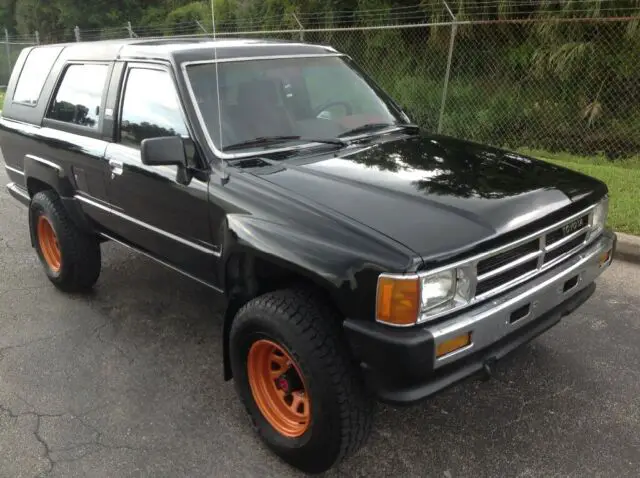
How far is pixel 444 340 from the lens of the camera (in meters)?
2.31

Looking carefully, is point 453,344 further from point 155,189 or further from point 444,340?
point 155,189

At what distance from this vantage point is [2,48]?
22.2m

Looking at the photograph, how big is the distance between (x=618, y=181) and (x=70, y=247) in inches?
218

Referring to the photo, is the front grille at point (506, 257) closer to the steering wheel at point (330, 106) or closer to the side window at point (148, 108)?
the steering wheel at point (330, 106)

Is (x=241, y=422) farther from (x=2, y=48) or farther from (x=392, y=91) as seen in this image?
(x=2, y=48)

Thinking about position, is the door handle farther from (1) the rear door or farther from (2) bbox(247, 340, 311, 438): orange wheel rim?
(2) bbox(247, 340, 311, 438): orange wheel rim

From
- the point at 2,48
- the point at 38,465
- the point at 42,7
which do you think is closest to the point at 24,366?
the point at 38,465

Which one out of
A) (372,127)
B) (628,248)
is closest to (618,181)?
(628,248)

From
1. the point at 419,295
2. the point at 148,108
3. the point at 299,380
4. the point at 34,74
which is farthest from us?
the point at 34,74

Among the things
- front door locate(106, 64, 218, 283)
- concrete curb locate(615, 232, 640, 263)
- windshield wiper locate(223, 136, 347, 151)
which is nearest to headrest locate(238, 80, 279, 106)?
windshield wiper locate(223, 136, 347, 151)

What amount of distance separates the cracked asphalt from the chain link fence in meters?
4.86

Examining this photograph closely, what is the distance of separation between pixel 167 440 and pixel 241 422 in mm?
380

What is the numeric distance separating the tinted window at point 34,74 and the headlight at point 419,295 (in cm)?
357

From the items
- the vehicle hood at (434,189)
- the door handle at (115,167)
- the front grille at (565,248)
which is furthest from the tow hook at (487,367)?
the door handle at (115,167)
